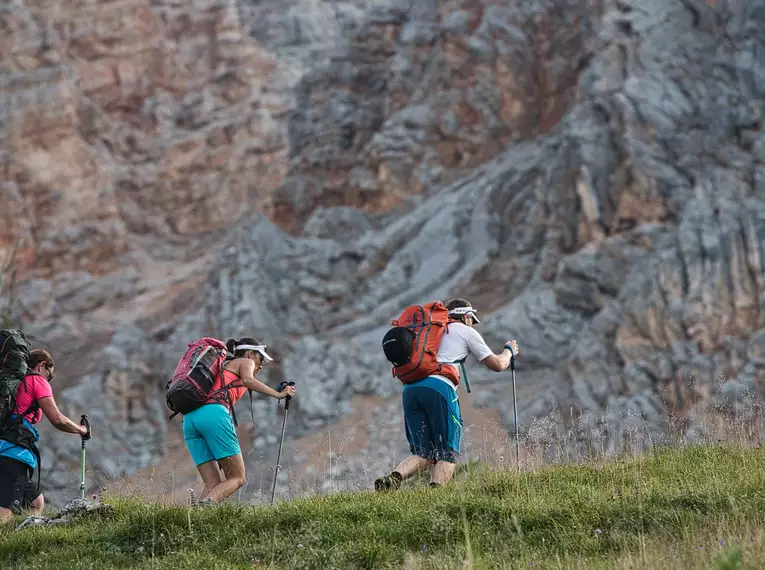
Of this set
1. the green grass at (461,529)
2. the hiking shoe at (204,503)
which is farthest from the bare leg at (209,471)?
the green grass at (461,529)

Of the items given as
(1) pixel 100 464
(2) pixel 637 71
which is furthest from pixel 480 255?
(1) pixel 100 464

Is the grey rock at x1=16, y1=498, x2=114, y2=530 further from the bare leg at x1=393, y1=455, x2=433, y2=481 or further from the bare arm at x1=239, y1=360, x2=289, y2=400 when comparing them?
the bare leg at x1=393, y1=455, x2=433, y2=481

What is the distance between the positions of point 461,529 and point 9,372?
161 inches

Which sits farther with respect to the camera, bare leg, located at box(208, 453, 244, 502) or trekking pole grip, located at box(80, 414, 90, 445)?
trekking pole grip, located at box(80, 414, 90, 445)

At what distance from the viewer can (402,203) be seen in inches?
1886

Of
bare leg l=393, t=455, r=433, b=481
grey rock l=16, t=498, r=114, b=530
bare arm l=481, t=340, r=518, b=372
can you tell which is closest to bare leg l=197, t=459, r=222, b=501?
grey rock l=16, t=498, r=114, b=530

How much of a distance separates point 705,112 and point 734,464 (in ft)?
95.1

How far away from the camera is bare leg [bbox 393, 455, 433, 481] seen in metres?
8.27

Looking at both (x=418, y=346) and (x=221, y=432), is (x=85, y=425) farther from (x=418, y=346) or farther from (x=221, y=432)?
(x=418, y=346)

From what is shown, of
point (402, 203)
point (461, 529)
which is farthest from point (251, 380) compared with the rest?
point (402, 203)

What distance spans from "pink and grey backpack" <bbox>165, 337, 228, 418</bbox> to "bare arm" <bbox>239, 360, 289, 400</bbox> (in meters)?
0.19

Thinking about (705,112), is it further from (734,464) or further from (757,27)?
(734,464)

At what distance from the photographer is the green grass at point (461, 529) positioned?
611cm

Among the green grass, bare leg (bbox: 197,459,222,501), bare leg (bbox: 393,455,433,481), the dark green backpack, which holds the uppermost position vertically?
the dark green backpack
